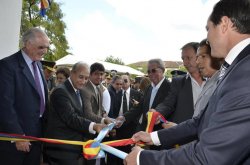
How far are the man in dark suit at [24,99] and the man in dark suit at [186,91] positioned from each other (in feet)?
5.89

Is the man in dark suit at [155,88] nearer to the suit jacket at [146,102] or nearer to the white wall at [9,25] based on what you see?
the suit jacket at [146,102]

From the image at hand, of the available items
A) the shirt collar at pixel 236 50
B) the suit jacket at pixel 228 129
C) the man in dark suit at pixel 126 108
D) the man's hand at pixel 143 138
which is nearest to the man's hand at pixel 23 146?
the man's hand at pixel 143 138

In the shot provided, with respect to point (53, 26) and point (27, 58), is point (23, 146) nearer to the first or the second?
point (27, 58)

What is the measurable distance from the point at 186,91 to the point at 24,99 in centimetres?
219

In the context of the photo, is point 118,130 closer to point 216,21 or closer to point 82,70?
point 82,70

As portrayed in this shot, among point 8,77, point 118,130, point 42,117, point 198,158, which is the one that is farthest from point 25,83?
point 118,130

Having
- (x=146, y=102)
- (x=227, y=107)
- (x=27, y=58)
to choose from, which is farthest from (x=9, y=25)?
(x=227, y=107)

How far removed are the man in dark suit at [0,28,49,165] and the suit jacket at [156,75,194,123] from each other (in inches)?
70.7

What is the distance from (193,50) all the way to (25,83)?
7.74ft

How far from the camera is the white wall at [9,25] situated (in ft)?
16.6

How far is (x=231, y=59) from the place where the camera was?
1.97 m

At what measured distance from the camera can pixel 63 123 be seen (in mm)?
4230

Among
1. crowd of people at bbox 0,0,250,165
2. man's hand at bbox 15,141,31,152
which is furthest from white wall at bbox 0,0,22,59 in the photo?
man's hand at bbox 15,141,31,152

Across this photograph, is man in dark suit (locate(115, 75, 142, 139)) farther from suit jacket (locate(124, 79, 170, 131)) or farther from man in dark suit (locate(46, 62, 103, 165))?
man in dark suit (locate(46, 62, 103, 165))
